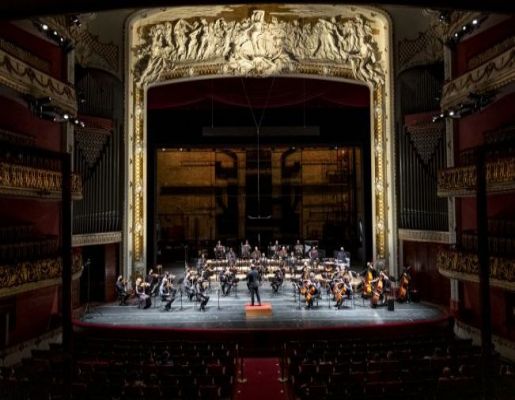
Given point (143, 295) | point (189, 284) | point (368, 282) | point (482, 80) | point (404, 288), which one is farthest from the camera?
point (404, 288)

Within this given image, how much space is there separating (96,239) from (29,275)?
14.9 feet

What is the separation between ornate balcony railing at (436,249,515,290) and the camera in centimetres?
1034

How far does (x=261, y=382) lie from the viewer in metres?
9.23

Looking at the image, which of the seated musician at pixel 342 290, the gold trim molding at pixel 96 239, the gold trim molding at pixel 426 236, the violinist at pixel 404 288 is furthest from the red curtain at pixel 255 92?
the seated musician at pixel 342 290

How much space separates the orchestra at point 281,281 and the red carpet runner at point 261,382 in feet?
9.45

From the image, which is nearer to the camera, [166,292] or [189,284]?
[166,292]

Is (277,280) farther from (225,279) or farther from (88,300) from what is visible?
(88,300)

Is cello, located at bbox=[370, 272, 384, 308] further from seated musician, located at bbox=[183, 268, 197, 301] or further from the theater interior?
seated musician, located at bbox=[183, 268, 197, 301]

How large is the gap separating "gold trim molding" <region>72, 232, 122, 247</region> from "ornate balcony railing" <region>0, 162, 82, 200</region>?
6.54 feet

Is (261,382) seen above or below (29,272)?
below

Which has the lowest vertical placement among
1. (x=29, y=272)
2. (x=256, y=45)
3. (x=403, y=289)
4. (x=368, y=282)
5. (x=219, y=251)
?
(x=403, y=289)

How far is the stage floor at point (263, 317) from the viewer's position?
12344 mm

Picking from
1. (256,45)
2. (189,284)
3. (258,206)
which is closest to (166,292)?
(189,284)

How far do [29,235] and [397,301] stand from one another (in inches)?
416
